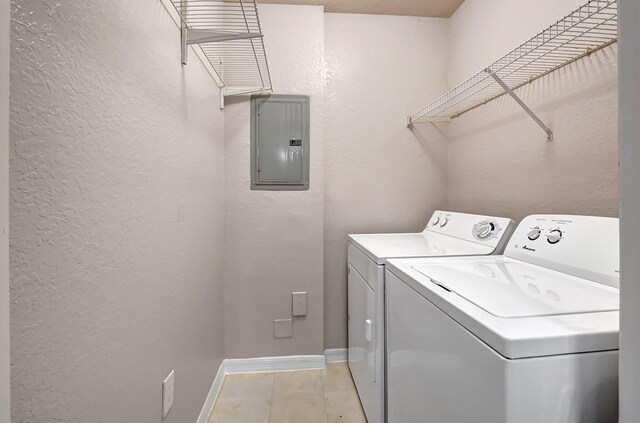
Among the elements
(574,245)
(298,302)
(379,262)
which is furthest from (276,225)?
(574,245)

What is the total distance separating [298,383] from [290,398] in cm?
14

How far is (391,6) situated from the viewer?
6.38 feet

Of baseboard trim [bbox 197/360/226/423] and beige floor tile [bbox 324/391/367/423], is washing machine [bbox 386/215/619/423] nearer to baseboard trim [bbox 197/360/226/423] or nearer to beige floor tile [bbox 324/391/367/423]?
beige floor tile [bbox 324/391/367/423]

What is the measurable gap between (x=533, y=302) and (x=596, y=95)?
0.92m

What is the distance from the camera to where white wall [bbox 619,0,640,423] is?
411mm

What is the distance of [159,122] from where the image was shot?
97 centimetres

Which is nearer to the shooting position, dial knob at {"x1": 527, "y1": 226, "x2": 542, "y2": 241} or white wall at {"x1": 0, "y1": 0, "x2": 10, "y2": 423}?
white wall at {"x1": 0, "y1": 0, "x2": 10, "y2": 423}

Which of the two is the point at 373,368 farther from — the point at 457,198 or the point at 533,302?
the point at 457,198

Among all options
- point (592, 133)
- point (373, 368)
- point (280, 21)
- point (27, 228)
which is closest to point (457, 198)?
point (592, 133)

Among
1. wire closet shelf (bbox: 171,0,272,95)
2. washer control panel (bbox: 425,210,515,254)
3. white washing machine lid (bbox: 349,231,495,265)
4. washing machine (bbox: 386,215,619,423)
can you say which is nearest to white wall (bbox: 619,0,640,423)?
washing machine (bbox: 386,215,619,423)

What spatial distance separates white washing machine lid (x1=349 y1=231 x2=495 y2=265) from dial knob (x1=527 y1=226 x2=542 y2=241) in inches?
6.8

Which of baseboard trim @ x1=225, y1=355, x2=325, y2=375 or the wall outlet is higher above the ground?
the wall outlet

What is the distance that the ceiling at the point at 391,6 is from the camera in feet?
6.20

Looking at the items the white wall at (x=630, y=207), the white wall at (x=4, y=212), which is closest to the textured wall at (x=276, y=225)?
the white wall at (x=4, y=212)
